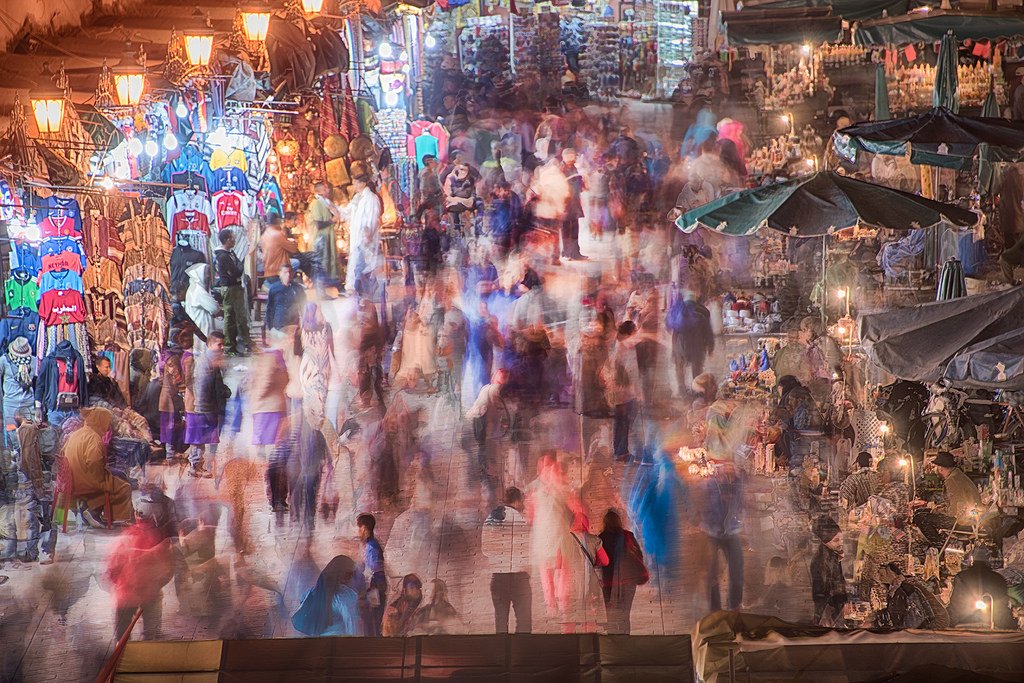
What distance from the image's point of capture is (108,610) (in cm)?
948

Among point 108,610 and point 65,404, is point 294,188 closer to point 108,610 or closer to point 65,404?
point 65,404

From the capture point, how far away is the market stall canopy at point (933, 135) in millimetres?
8430

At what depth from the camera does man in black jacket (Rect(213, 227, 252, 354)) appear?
10180mm

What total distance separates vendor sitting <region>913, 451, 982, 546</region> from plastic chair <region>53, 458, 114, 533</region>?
7298 mm

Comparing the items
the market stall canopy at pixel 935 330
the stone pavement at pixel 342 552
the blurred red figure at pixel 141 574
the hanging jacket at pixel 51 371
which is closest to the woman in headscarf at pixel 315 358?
the stone pavement at pixel 342 552

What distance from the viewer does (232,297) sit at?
1022cm

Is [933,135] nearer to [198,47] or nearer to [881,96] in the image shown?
[881,96]

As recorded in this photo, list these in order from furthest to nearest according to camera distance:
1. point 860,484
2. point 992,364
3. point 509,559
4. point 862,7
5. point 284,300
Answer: point 284,300
point 862,7
point 509,559
point 860,484
point 992,364

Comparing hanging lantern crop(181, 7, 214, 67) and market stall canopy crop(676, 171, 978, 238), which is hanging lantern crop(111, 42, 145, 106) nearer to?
hanging lantern crop(181, 7, 214, 67)

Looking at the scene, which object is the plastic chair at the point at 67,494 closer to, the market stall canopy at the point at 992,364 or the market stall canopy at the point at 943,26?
the market stall canopy at the point at 992,364

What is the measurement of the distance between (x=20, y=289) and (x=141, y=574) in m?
2.91

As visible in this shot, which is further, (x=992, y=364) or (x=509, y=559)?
(x=509, y=559)

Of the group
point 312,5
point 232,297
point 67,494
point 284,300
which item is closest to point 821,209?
point 312,5

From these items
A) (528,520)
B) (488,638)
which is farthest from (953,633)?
(528,520)
